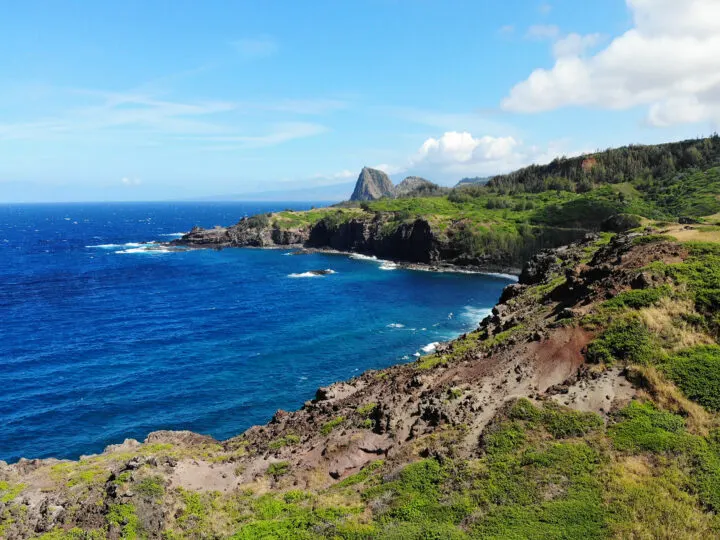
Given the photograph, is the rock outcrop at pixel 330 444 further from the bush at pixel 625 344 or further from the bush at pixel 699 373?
the bush at pixel 699 373

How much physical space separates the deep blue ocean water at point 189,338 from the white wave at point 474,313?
0.38 meters

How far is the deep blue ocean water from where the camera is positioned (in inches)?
1834

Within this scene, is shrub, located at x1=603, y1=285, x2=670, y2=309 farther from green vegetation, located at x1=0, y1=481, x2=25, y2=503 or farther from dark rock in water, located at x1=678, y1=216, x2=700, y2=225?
dark rock in water, located at x1=678, y1=216, x2=700, y2=225

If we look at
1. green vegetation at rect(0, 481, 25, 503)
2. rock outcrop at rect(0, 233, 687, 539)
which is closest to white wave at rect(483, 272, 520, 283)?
rock outcrop at rect(0, 233, 687, 539)

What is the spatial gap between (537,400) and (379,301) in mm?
68974

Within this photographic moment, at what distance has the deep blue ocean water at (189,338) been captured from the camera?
1834 inches

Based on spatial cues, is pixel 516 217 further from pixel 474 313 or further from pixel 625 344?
pixel 625 344

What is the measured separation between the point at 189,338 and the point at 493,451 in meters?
58.1

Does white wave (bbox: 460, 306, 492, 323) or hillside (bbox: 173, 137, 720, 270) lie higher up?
hillside (bbox: 173, 137, 720, 270)

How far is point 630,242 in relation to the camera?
43.0 meters

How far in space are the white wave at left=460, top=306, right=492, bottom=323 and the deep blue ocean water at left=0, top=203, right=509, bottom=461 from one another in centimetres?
38

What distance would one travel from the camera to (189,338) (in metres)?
Result: 69.8

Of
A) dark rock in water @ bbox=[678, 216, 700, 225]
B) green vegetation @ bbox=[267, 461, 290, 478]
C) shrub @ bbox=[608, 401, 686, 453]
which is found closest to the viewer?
shrub @ bbox=[608, 401, 686, 453]

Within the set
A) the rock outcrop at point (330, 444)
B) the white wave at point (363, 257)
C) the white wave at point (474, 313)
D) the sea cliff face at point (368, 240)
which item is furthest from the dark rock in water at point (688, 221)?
the white wave at point (363, 257)
